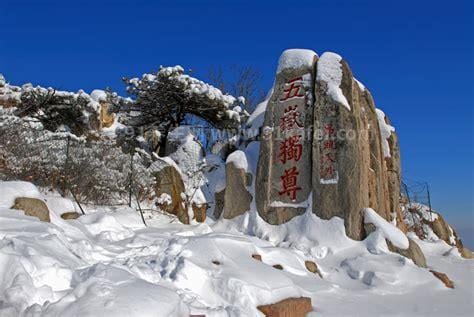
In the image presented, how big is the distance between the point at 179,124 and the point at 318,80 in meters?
5.85

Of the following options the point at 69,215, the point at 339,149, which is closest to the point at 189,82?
the point at 339,149

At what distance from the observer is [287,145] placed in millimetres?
8938

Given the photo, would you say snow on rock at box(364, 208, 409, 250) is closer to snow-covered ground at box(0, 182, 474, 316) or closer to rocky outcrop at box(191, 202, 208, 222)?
snow-covered ground at box(0, 182, 474, 316)

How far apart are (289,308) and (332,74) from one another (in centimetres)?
575

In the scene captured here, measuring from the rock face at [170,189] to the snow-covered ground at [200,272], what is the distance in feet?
4.42

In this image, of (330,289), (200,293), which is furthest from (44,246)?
(330,289)

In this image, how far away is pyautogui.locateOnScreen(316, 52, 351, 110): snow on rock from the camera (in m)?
8.52

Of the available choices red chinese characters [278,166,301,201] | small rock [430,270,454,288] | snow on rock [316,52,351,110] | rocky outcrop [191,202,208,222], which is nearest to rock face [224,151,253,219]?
red chinese characters [278,166,301,201]

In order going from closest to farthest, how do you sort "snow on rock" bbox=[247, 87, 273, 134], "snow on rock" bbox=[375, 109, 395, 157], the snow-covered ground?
1. the snow-covered ground
2. "snow on rock" bbox=[247, 87, 273, 134]
3. "snow on rock" bbox=[375, 109, 395, 157]

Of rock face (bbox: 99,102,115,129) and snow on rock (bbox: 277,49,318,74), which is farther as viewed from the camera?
rock face (bbox: 99,102,115,129)

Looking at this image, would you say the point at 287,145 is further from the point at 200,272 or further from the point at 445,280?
the point at 200,272

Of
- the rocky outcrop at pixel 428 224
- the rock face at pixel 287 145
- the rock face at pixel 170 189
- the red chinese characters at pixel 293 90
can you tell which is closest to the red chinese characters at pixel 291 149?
the rock face at pixel 287 145

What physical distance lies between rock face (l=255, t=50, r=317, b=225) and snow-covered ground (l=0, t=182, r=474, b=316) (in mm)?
397

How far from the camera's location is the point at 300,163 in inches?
345
